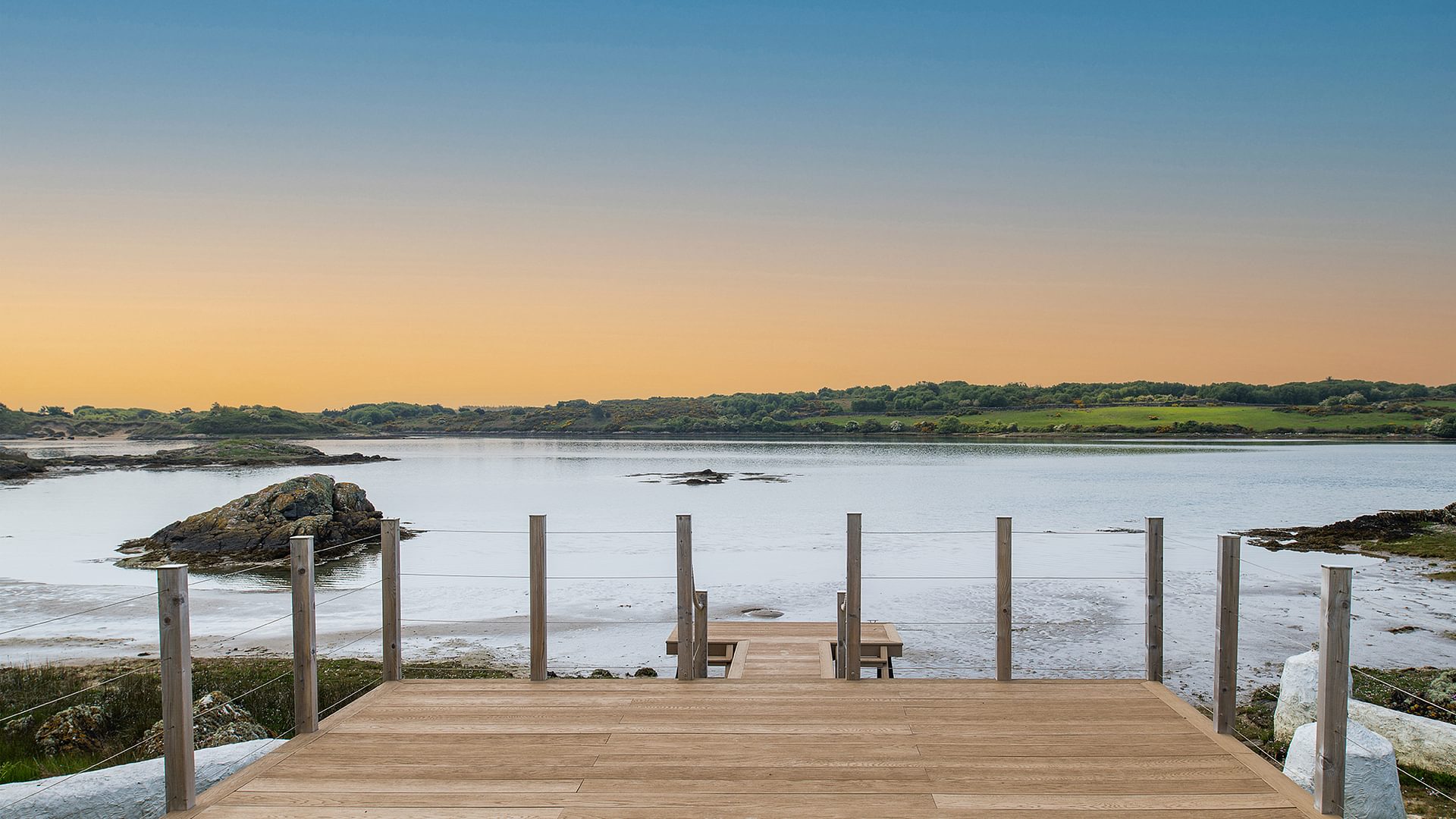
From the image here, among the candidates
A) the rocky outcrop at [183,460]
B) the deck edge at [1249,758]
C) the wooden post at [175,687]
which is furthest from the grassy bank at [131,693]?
the rocky outcrop at [183,460]

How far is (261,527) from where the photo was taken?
744 inches

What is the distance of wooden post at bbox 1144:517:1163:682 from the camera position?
14.6 feet

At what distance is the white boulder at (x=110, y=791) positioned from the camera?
3.74 meters

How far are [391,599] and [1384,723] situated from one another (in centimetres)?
638

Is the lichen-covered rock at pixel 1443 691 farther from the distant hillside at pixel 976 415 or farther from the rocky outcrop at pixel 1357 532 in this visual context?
the distant hillside at pixel 976 415

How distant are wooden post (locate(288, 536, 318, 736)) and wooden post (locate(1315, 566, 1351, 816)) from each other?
13.8ft

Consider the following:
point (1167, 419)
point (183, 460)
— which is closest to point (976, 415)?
point (1167, 419)

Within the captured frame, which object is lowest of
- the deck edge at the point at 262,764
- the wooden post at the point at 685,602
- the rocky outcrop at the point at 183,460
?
the rocky outcrop at the point at 183,460

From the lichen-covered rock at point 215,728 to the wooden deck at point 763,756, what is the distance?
1630 millimetres

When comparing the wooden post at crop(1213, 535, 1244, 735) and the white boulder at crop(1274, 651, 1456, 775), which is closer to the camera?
the wooden post at crop(1213, 535, 1244, 735)

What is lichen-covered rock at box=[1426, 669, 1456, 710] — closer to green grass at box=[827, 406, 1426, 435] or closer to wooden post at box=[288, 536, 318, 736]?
wooden post at box=[288, 536, 318, 736]

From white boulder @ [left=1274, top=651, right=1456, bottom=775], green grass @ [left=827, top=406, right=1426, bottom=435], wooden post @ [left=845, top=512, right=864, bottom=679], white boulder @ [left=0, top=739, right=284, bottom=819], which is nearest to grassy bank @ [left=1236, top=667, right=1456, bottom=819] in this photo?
white boulder @ [left=1274, top=651, right=1456, bottom=775]

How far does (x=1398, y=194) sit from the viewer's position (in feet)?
95.5

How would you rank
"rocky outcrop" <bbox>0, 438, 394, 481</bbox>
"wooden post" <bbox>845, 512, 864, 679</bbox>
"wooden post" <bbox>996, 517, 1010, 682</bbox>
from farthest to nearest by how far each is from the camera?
"rocky outcrop" <bbox>0, 438, 394, 481</bbox>
"wooden post" <bbox>845, 512, 864, 679</bbox>
"wooden post" <bbox>996, 517, 1010, 682</bbox>
